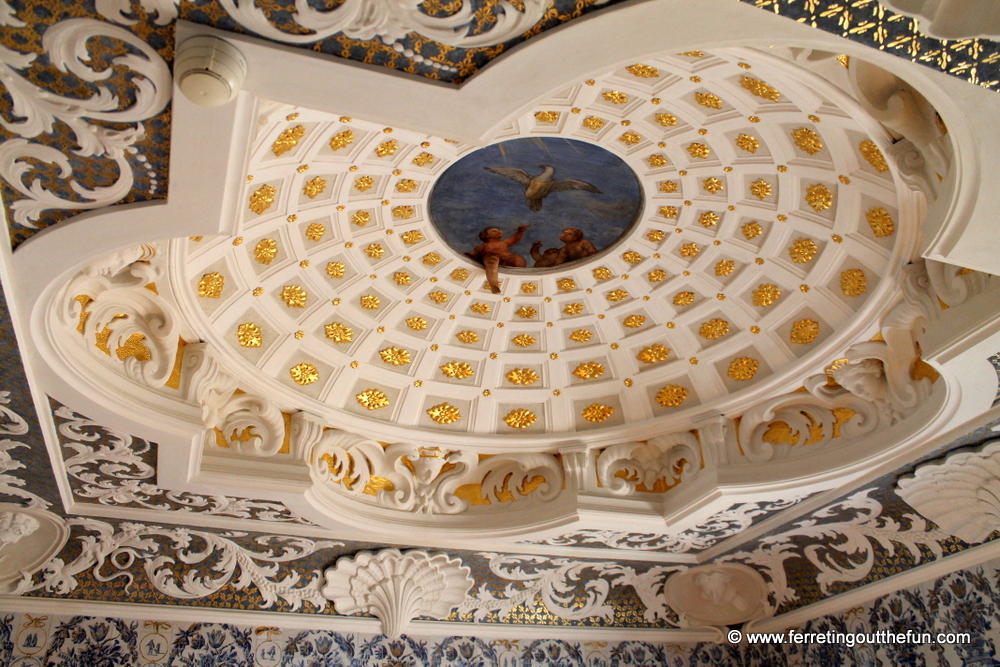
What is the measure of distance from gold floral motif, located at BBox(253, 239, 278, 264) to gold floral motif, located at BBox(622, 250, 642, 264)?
4.51m

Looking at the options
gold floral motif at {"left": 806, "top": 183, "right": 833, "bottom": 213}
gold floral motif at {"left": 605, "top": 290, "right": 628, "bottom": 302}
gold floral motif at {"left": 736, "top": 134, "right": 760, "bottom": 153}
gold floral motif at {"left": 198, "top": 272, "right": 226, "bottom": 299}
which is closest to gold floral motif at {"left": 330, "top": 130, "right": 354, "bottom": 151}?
gold floral motif at {"left": 198, "top": 272, "right": 226, "bottom": 299}

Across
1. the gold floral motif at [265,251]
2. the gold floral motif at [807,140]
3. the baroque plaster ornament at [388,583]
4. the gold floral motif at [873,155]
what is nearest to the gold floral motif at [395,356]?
the gold floral motif at [265,251]

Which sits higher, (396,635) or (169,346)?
(169,346)

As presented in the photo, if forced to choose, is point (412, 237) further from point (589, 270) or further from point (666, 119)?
point (666, 119)

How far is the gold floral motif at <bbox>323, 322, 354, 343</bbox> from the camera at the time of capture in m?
10.4

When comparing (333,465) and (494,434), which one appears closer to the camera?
(333,465)

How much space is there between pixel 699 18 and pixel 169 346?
6483mm

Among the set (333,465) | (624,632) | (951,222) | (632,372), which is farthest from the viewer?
(624,632)

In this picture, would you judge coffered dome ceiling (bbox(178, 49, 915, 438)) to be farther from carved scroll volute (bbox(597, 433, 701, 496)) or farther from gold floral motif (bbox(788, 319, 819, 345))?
carved scroll volute (bbox(597, 433, 701, 496))

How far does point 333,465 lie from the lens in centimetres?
1037

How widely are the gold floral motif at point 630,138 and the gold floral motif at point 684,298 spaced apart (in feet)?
7.97

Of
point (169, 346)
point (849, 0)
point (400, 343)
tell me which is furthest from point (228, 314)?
point (849, 0)

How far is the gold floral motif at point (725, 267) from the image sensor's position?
10.3 m

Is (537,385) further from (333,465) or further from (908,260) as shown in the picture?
(908,260)
